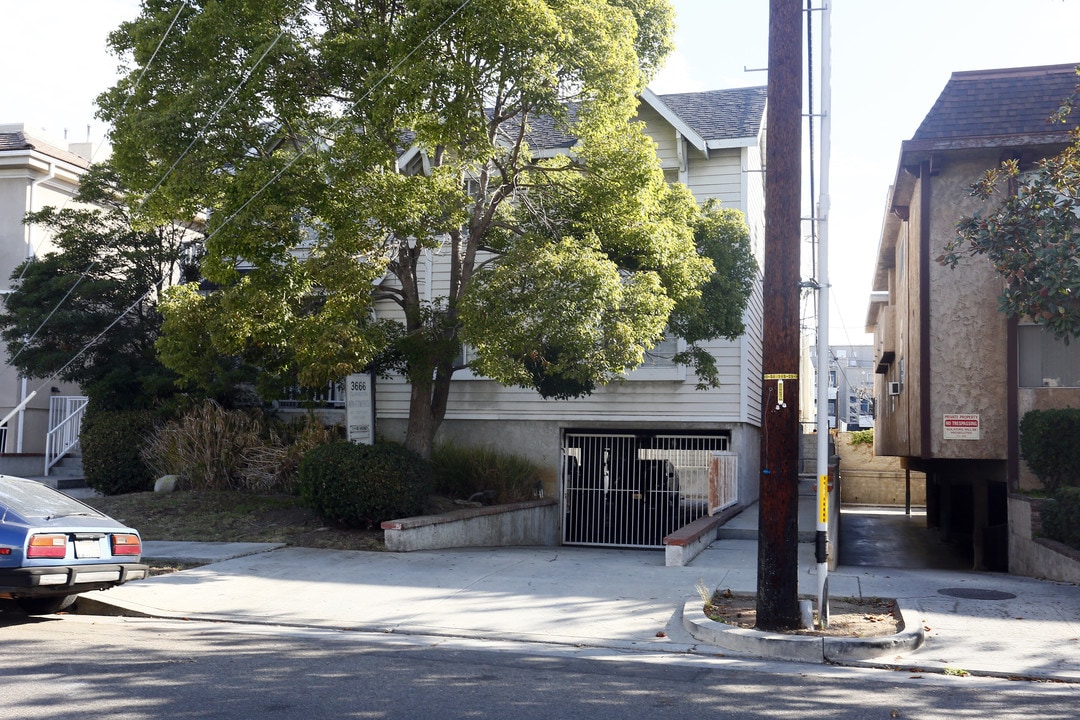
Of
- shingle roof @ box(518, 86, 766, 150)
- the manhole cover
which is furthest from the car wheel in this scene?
shingle roof @ box(518, 86, 766, 150)

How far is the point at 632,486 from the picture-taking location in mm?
19047

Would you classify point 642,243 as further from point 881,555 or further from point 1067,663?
point 881,555

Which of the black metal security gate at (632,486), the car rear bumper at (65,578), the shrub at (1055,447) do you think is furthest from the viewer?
the black metal security gate at (632,486)

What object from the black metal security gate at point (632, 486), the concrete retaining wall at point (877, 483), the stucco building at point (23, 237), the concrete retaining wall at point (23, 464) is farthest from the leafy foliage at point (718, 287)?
the concrete retaining wall at point (877, 483)

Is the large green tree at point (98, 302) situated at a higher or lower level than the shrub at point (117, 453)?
higher

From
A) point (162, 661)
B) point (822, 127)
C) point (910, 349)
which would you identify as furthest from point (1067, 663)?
point (910, 349)

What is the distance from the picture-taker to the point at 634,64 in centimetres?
1282

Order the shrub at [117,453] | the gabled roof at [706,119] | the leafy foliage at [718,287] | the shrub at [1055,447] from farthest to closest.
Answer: the gabled roof at [706,119]
the shrub at [117,453]
the leafy foliage at [718,287]
the shrub at [1055,447]

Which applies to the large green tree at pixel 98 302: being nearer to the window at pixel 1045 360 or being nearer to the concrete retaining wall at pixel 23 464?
the concrete retaining wall at pixel 23 464

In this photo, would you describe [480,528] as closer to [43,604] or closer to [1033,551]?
[43,604]

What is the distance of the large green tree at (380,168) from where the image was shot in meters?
12.1

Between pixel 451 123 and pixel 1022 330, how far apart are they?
10.0 meters

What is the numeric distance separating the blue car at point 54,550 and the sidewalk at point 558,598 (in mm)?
641

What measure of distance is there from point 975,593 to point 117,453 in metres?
14.2
